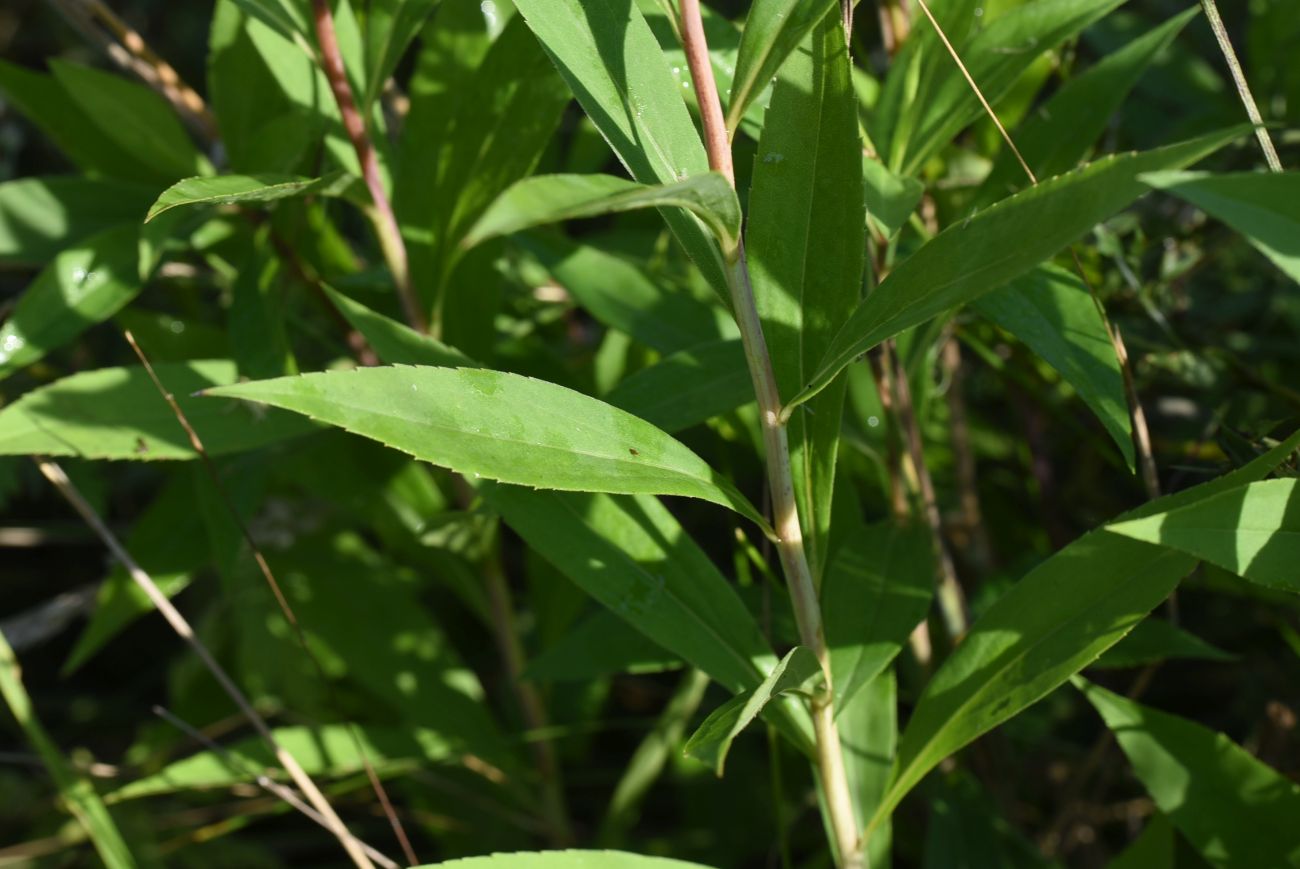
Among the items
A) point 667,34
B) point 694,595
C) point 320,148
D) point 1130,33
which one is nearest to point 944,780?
point 694,595

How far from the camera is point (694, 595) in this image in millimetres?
899

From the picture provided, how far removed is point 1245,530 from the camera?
689mm

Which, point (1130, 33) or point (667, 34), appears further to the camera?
point (1130, 33)

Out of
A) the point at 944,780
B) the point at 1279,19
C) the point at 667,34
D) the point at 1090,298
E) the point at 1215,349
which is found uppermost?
the point at 667,34

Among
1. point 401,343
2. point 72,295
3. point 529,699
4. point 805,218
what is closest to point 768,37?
point 805,218

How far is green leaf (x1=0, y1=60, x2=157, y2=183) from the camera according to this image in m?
1.25

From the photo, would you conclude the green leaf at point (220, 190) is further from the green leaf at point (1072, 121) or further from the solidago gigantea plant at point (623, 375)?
the green leaf at point (1072, 121)

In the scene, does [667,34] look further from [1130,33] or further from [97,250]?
[1130,33]

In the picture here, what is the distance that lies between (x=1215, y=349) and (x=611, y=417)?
2.63 feet

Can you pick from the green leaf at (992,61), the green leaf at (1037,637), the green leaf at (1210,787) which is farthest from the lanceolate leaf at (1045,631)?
the green leaf at (992,61)

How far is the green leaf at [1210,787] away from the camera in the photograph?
0.91 m

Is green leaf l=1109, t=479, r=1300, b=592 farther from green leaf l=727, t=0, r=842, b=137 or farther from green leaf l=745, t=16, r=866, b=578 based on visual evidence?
green leaf l=727, t=0, r=842, b=137

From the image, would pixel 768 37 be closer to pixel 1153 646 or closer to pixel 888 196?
pixel 888 196

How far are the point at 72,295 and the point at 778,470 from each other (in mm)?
710
